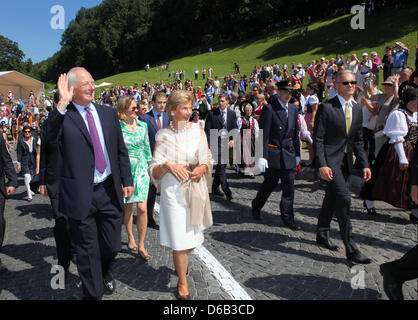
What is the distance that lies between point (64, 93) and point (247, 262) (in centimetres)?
289

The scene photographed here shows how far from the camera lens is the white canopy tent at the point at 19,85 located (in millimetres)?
39647

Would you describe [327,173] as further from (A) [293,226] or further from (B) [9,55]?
(B) [9,55]

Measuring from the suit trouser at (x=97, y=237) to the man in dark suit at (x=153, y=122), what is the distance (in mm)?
2187

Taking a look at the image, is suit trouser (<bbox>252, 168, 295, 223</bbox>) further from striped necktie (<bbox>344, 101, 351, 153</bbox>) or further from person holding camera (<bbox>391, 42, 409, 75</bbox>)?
person holding camera (<bbox>391, 42, 409, 75</bbox>)

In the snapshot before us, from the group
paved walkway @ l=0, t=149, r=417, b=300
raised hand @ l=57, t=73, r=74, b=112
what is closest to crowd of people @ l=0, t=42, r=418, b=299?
raised hand @ l=57, t=73, r=74, b=112

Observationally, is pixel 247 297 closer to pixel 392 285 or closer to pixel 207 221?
pixel 207 221

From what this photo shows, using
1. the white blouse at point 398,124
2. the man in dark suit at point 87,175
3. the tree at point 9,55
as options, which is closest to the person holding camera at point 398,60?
the white blouse at point 398,124

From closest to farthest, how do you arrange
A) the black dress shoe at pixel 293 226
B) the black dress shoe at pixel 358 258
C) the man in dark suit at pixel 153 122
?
1. the black dress shoe at pixel 358 258
2. the black dress shoe at pixel 293 226
3. the man in dark suit at pixel 153 122

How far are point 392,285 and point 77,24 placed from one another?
117 metres

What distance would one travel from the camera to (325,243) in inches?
186

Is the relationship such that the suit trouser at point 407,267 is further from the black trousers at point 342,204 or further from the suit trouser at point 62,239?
the suit trouser at point 62,239

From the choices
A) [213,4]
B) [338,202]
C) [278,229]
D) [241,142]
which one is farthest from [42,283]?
[213,4]

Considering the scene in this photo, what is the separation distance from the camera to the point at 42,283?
415cm

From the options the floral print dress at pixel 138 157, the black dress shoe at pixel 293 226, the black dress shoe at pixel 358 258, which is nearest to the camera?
the black dress shoe at pixel 358 258
